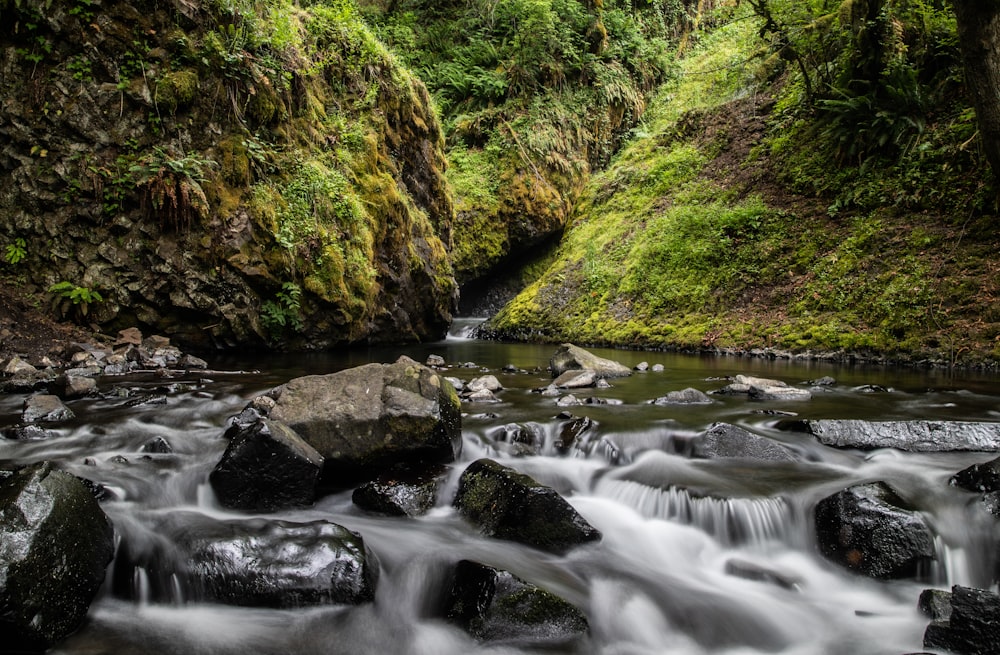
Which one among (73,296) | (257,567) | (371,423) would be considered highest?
(73,296)

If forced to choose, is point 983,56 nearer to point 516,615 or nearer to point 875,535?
point 875,535

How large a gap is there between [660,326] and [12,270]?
1187 centimetres

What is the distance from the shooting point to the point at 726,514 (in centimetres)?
357

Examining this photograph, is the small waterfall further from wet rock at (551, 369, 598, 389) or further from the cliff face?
the cliff face

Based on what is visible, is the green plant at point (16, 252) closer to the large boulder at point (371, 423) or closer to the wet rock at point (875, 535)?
the large boulder at point (371, 423)

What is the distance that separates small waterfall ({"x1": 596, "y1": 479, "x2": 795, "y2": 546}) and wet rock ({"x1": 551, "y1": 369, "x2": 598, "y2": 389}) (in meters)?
3.45

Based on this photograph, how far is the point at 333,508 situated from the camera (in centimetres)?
370

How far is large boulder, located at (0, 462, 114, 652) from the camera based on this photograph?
2.15 metres

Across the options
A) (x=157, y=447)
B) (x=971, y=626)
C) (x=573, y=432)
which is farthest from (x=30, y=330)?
(x=971, y=626)

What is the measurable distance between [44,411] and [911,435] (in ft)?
24.2

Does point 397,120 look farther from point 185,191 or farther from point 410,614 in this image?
point 410,614

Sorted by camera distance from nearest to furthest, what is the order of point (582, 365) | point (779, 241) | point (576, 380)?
point (576, 380) → point (582, 365) → point (779, 241)

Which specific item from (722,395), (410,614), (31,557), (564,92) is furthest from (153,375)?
(564,92)

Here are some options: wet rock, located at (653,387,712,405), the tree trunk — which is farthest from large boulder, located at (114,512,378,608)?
the tree trunk
